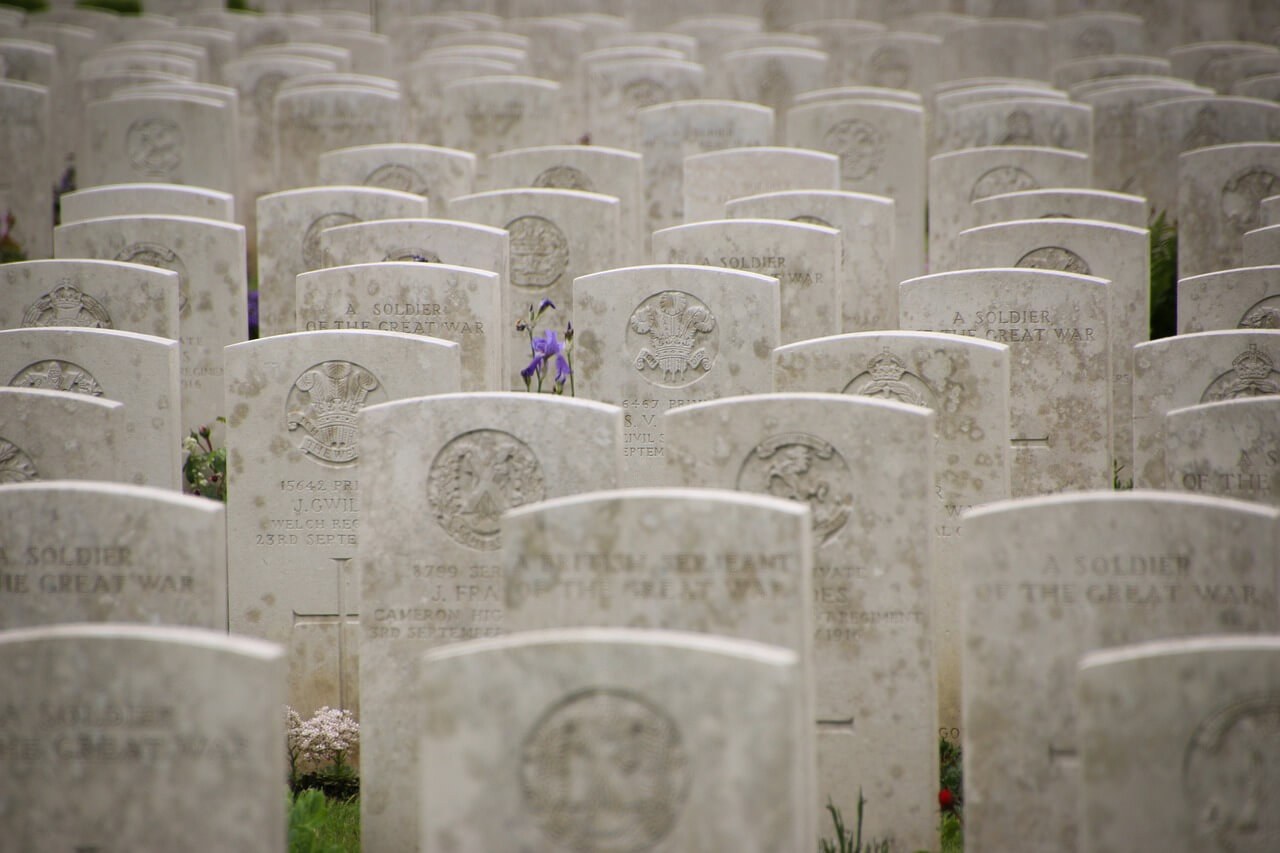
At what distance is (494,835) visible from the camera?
3496 millimetres

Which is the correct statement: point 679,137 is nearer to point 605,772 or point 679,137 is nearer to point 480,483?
point 480,483

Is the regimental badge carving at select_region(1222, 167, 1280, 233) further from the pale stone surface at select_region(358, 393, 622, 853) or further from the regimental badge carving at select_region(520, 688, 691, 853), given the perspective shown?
the regimental badge carving at select_region(520, 688, 691, 853)

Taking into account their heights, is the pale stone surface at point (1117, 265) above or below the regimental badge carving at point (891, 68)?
below

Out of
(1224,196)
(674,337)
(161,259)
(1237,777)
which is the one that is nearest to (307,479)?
(674,337)

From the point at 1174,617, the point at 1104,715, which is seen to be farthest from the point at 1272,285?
the point at 1104,715

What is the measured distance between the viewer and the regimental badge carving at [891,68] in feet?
42.5

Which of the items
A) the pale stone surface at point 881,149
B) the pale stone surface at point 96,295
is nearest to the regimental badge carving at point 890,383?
the pale stone surface at point 96,295

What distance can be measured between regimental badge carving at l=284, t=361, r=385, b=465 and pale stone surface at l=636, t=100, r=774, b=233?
5.00 meters

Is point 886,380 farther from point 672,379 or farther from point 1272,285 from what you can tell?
point 1272,285

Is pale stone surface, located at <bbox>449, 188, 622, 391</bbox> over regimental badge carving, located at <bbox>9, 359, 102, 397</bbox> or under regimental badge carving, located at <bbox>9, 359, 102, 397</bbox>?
over

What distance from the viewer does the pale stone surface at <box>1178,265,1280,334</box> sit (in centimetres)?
648

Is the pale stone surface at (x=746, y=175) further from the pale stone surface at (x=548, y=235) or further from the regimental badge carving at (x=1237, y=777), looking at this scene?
the regimental badge carving at (x=1237, y=777)

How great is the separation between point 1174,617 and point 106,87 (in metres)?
9.57

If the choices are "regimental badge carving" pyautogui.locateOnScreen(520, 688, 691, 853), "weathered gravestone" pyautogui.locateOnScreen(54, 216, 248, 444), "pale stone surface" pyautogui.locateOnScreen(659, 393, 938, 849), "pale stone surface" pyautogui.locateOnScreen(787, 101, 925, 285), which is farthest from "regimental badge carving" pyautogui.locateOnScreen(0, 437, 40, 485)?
"pale stone surface" pyautogui.locateOnScreen(787, 101, 925, 285)
